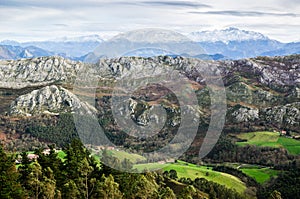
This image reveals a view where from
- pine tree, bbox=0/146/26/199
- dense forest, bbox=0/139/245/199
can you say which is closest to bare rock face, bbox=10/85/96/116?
dense forest, bbox=0/139/245/199

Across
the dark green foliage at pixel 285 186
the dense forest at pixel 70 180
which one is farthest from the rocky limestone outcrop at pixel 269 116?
the dense forest at pixel 70 180

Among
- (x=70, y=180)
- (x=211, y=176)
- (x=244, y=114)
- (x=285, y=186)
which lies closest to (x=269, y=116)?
(x=244, y=114)

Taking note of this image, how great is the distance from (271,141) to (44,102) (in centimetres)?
11477

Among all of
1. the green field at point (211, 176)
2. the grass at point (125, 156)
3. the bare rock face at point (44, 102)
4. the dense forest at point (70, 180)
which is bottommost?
the bare rock face at point (44, 102)

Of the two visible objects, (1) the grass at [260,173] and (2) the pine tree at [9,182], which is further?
(1) the grass at [260,173]

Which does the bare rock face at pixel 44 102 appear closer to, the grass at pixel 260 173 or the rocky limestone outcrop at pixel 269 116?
the rocky limestone outcrop at pixel 269 116

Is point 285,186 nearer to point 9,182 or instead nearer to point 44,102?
point 9,182

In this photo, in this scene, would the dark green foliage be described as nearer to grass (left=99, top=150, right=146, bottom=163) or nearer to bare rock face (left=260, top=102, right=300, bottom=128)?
grass (left=99, top=150, right=146, bottom=163)

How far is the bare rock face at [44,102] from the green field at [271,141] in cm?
8661

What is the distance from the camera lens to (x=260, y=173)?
98000 millimetres

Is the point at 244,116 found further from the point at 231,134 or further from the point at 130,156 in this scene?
the point at 130,156

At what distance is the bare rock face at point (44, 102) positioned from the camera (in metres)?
183

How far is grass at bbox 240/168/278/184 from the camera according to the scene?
9261 centimetres

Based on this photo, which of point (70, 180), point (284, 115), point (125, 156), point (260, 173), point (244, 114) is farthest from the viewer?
point (244, 114)
